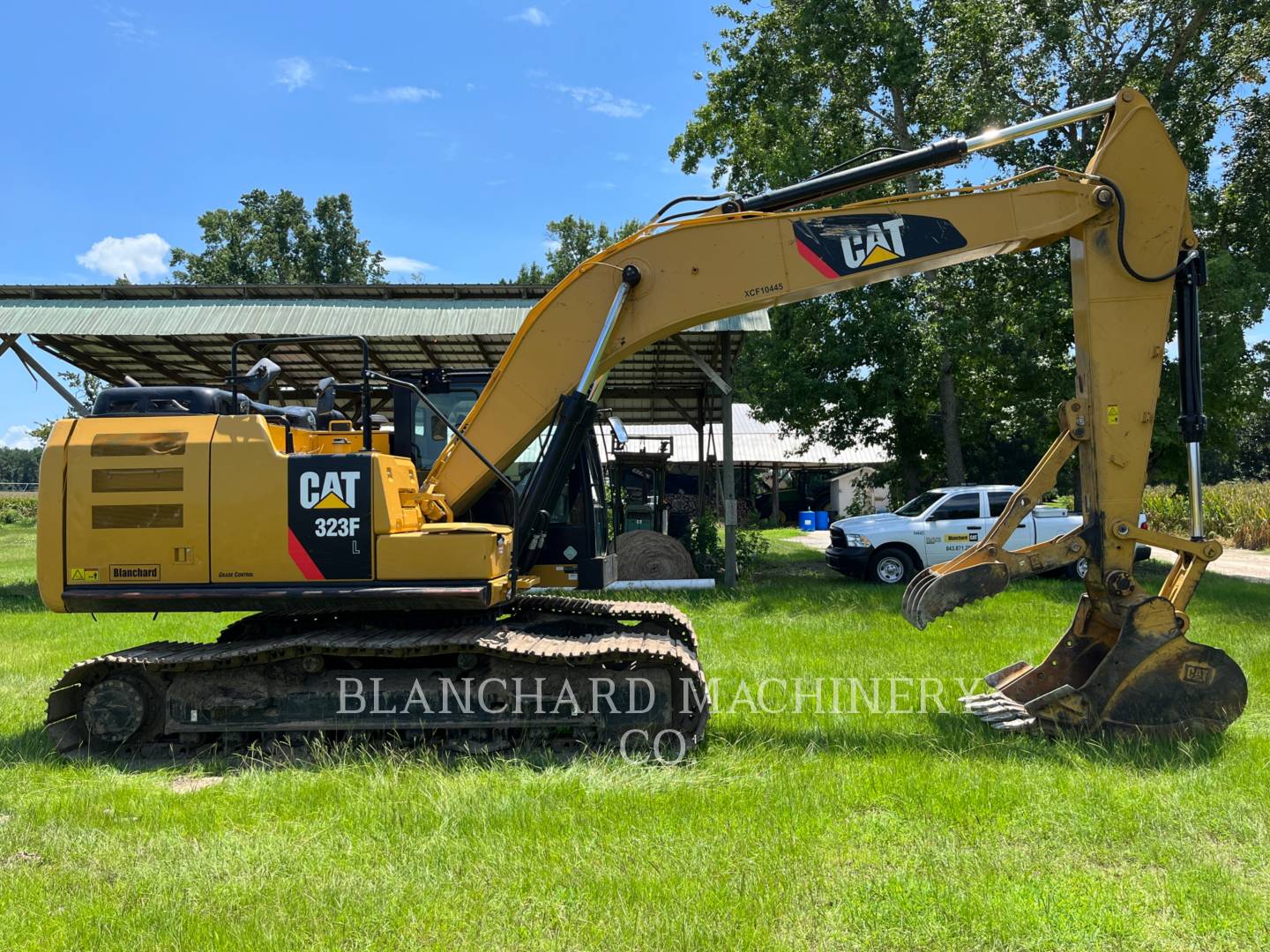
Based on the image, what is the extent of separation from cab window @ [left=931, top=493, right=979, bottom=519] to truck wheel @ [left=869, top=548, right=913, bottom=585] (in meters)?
0.91

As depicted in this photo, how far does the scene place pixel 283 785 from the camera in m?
5.36

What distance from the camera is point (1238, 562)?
2028 cm

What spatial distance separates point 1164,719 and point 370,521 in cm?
533

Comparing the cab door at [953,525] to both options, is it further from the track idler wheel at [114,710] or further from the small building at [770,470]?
the small building at [770,470]

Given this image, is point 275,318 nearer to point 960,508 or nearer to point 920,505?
point 920,505

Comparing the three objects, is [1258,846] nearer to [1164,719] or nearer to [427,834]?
[1164,719]

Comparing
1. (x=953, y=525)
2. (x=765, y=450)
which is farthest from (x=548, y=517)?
(x=765, y=450)

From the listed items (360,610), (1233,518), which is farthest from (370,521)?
(1233,518)

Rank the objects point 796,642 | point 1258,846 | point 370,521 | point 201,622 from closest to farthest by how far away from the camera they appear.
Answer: point 1258,846 → point 370,521 → point 796,642 → point 201,622

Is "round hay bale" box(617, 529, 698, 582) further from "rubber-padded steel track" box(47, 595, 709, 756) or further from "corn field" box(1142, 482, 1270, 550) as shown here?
"corn field" box(1142, 482, 1270, 550)

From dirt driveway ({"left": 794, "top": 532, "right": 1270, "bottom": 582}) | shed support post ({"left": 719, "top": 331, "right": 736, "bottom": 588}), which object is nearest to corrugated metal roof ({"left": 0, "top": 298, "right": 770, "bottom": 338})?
shed support post ({"left": 719, "top": 331, "right": 736, "bottom": 588})

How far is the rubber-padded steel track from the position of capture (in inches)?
232

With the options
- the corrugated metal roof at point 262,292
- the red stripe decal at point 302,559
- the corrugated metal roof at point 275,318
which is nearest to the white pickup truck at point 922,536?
the corrugated metal roof at point 275,318

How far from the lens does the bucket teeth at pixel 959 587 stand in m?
5.93
